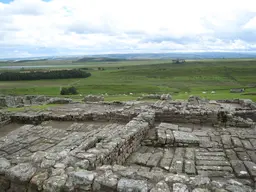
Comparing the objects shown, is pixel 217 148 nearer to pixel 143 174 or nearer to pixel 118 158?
pixel 118 158

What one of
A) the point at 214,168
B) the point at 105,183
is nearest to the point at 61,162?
the point at 105,183

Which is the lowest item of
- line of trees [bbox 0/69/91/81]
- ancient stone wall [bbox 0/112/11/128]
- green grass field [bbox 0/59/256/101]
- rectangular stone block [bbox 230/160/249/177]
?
green grass field [bbox 0/59/256/101]

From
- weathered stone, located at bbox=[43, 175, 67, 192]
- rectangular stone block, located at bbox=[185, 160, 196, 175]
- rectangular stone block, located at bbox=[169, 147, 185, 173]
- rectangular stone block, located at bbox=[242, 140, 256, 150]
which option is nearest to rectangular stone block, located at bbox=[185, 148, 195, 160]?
rectangular stone block, located at bbox=[169, 147, 185, 173]

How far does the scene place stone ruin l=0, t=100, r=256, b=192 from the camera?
4887mm

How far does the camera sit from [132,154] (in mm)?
8875

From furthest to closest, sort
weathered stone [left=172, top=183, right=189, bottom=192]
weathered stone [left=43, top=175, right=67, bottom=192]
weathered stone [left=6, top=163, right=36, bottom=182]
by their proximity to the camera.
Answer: weathered stone [left=6, top=163, right=36, bottom=182] → weathered stone [left=43, top=175, right=67, bottom=192] → weathered stone [left=172, top=183, right=189, bottom=192]

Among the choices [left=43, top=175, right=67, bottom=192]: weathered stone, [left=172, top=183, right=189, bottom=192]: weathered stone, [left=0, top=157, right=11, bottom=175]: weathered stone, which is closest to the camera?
[left=172, top=183, right=189, bottom=192]: weathered stone

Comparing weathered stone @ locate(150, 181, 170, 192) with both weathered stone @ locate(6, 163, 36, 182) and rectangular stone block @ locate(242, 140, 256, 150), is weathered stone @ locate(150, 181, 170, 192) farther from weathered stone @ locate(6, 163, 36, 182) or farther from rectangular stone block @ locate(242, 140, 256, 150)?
rectangular stone block @ locate(242, 140, 256, 150)

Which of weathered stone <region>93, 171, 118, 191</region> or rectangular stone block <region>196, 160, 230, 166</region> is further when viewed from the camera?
rectangular stone block <region>196, 160, 230, 166</region>

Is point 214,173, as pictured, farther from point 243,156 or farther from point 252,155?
point 252,155

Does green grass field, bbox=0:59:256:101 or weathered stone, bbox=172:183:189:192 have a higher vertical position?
weathered stone, bbox=172:183:189:192

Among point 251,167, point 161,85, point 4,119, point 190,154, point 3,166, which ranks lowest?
point 161,85

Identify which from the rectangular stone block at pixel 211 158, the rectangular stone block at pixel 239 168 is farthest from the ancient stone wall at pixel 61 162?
the rectangular stone block at pixel 239 168

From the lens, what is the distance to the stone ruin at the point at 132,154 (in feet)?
16.0
